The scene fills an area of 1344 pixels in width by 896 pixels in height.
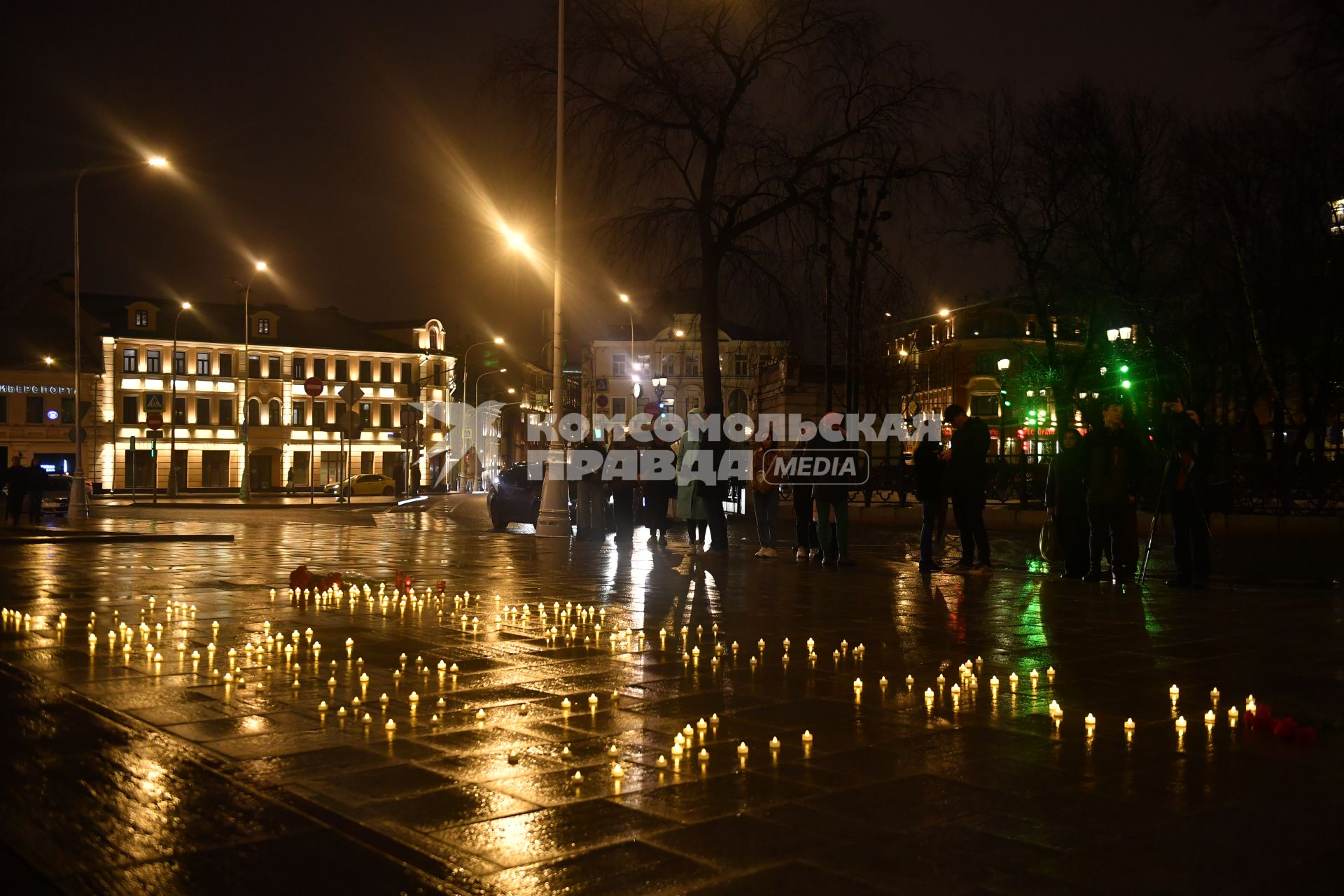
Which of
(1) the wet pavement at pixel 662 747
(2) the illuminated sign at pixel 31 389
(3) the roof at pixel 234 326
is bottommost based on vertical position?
(1) the wet pavement at pixel 662 747

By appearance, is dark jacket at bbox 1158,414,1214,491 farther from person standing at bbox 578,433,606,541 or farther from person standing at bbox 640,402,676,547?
person standing at bbox 578,433,606,541

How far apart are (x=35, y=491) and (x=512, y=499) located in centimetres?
1137

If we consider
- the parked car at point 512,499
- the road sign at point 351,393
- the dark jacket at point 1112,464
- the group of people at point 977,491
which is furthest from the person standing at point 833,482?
the road sign at point 351,393

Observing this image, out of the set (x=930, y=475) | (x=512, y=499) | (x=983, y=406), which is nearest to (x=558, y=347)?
(x=512, y=499)

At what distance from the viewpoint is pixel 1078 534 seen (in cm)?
1470

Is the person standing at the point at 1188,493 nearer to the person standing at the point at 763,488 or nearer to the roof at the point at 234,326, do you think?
the person standing at the point at 763,488

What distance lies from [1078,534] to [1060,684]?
7.67 m

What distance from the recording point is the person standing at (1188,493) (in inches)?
516

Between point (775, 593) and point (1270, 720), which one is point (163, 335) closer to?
point (775, 593)

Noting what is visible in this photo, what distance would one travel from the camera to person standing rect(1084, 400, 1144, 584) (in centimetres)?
1354

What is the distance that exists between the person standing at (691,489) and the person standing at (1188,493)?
6578 mm

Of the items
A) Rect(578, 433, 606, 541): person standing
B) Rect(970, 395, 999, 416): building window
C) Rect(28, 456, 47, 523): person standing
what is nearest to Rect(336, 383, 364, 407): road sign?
Rect(28, 456, 47, 523): person standing

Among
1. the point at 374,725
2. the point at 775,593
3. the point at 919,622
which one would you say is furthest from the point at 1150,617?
the point at 374,725

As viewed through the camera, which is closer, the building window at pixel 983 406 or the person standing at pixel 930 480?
the person standing at pixel 930 480
